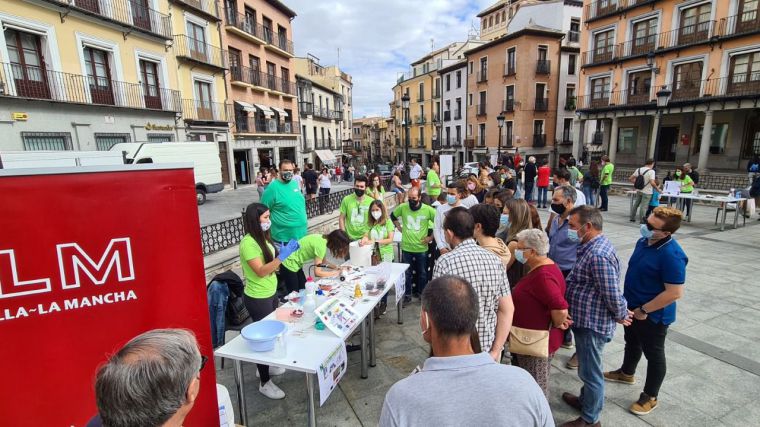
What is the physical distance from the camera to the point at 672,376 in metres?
3.63

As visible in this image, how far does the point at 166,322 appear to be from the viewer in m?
2.13

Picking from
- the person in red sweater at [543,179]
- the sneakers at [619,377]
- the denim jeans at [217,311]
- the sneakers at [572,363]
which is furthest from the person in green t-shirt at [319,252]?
the person in red sweater at [543,179]

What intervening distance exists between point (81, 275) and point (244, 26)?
2461 centimetres

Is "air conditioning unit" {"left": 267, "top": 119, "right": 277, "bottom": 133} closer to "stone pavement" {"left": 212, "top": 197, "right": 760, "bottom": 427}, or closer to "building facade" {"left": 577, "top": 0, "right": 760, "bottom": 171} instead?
"building facade" {"left": 577, "top": 0, "right": 760, "bottom": 171}

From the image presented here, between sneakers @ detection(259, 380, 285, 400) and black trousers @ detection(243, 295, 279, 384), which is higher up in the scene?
black trousers @ detection(243, 295, 279, 384)

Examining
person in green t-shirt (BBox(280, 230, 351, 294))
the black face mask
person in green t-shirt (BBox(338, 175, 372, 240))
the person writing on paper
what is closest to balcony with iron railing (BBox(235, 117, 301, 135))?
person in green t-shirt (BBox(338, 175, 372, 240))

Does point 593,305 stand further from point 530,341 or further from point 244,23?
point 244,23

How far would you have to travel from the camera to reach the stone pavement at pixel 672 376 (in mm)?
3180

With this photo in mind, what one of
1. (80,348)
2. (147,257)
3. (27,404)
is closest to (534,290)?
(147,257)

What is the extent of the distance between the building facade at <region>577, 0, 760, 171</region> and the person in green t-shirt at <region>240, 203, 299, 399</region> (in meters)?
18.4

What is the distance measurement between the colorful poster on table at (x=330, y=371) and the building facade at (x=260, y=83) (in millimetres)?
20923

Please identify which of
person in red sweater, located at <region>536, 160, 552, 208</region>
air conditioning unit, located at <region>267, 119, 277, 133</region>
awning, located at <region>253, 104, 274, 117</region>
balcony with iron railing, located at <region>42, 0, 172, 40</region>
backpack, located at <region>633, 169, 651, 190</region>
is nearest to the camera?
backpack, located at <region>633, 169, 651, 190</region>

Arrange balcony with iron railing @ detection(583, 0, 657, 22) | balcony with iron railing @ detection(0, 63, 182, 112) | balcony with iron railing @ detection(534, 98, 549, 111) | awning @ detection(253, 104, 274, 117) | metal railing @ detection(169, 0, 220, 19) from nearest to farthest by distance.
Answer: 1. balcony with iron railing @ detection(0, 63, 182, 112)
2. metal railing @ detection(169, 0, 220, 19)
3. balcony with iron railing @ detection(583, 0, 657, 22)
4. awning @ detection(253, 104, 274, 117)
5. balcony with iron railing @ detection(534, 98, 549, 111)

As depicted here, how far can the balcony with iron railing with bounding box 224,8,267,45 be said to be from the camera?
20766mm
